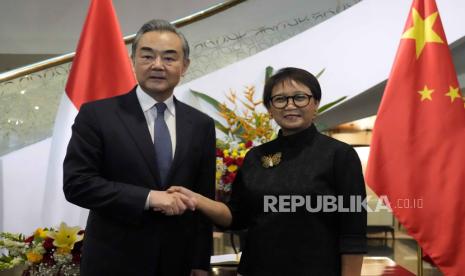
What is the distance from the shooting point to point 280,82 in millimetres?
1663

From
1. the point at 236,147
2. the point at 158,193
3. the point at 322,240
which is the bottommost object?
the point at 322,240

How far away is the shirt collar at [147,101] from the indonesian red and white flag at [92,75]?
137cm

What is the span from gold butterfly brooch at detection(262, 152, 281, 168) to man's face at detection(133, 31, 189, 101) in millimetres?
410

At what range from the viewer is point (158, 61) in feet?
4.95

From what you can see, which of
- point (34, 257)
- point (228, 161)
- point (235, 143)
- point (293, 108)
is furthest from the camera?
point (235, 143)

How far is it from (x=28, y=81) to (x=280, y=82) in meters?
2.30

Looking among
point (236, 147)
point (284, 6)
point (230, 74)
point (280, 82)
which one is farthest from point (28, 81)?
point (280, 82)

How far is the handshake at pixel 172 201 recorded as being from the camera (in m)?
1.35

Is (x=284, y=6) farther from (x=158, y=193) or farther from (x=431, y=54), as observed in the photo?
(x=158, y=193)

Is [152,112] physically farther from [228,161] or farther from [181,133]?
[228,161]

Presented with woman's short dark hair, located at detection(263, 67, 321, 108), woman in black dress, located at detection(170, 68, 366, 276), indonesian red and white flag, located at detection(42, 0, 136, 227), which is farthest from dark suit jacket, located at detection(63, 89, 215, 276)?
indonesian red and white flag, located at detection(42, 0, 136, 227)

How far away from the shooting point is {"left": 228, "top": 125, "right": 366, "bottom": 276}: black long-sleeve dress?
60.2 inches

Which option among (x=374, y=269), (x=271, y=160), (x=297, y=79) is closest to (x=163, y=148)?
(x=271, y=160)

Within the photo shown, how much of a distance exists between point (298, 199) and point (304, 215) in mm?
53
